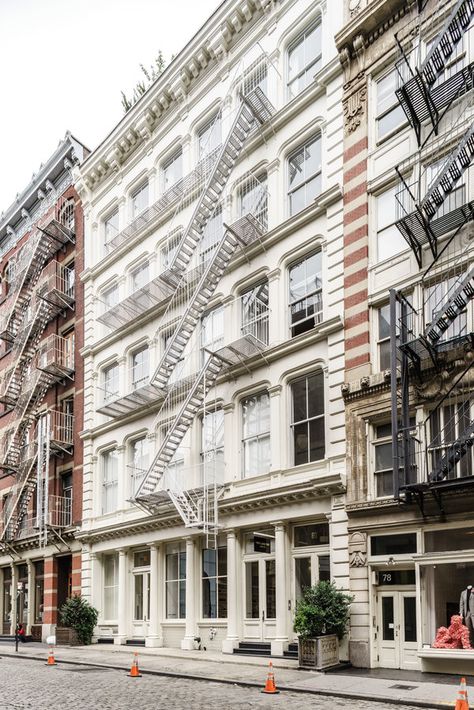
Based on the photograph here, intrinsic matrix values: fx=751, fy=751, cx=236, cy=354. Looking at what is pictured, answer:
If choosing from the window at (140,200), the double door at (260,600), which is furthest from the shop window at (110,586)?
the window at (140,200)

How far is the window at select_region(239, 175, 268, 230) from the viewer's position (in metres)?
25.7

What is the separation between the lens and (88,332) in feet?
115

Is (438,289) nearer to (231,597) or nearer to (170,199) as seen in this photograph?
(231,597)

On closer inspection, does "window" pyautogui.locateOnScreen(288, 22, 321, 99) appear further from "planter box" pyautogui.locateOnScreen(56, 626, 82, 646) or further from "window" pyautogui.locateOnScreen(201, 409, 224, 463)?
"planter box" pyautogui.locateOnScreen(56, 626, 82, 646)

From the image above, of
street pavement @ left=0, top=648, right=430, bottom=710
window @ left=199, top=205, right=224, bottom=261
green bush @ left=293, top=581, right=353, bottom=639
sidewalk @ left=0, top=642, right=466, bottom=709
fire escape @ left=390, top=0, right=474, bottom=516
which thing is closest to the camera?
street pavement @ left=0, top=648, right=430, bottom=710

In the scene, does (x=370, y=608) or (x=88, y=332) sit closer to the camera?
(x=370, y=608)

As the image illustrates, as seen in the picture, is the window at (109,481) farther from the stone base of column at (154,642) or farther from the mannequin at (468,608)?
the mannequin at (468,608)

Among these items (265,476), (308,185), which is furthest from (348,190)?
(265,476)

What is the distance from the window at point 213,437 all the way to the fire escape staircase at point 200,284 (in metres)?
0.82

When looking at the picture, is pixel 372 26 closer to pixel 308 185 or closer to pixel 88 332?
pixel 308 185

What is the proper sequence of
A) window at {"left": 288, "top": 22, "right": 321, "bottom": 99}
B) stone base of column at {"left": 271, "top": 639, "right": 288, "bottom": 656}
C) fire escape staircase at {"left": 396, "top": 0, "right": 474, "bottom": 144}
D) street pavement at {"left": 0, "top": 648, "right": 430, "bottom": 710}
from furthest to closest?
window at {"left": 288, "top": 22, "right": 321, "bottom": 99}
stone base of column at {"left": 271, "top": 639, "right": 288, "bottom": 656}
fire escape staircase at {"left": 396, "top": 0, "right": 474, "bottom": 144}
street pavement at {"left": 0, "top": 648, "right": 430, "bottom": 710}

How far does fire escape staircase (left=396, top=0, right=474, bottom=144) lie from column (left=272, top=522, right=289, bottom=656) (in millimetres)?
11969

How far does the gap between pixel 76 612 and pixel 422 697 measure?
62.7 ft

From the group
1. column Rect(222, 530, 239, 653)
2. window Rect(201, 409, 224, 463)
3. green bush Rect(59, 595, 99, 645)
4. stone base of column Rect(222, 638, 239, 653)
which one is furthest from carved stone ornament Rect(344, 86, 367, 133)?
green bush Rect(59, 595, 99, 645)
